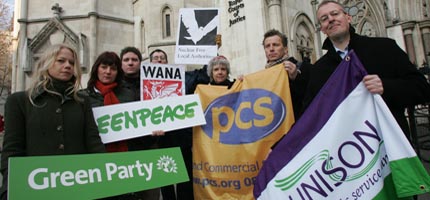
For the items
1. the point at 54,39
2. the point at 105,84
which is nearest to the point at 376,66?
the point at 105,84

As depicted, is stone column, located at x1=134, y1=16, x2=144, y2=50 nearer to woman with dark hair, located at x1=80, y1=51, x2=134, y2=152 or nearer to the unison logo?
woman with dark hair, located at x1=80, y1=51, x2=134, y2=152

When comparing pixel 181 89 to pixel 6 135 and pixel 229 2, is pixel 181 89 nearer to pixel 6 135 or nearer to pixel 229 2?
pixel 6 135

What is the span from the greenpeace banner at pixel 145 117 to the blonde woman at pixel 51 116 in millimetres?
350

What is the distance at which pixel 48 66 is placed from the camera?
2279 millimetres

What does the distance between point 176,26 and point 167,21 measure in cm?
87

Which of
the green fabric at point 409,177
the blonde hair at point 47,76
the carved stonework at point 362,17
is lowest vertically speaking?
the green fabric at point 409,177

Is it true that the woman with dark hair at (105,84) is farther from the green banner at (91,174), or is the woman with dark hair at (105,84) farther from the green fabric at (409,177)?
the green fabric at (409,177)

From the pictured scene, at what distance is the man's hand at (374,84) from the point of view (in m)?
1.93

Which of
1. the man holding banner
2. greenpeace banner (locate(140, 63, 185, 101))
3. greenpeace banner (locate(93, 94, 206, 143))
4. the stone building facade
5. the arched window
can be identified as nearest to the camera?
the man holding banner

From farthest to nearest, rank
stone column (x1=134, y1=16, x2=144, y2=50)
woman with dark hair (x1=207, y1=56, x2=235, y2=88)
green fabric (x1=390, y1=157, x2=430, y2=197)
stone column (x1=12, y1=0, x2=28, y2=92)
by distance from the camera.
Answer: stone column (x1=134, y1=16, x2=144, y2=50), stone column (x1=12, y1=0, x2=28, y2=92), woman with dark hair (x1=207, y1=56, x2=235, y2=88), green fabric (x1=390, y1=157, x2=430, y2=197)

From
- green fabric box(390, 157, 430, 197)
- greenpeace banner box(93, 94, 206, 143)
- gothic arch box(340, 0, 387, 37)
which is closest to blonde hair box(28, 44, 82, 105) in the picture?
greenpeace banner box(93, 94, 206, 143)

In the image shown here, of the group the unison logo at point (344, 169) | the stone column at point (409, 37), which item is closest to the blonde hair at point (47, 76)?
the unison logo at point (344, 169)

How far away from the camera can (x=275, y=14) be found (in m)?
11.5

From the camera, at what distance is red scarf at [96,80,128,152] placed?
9.39 feet
